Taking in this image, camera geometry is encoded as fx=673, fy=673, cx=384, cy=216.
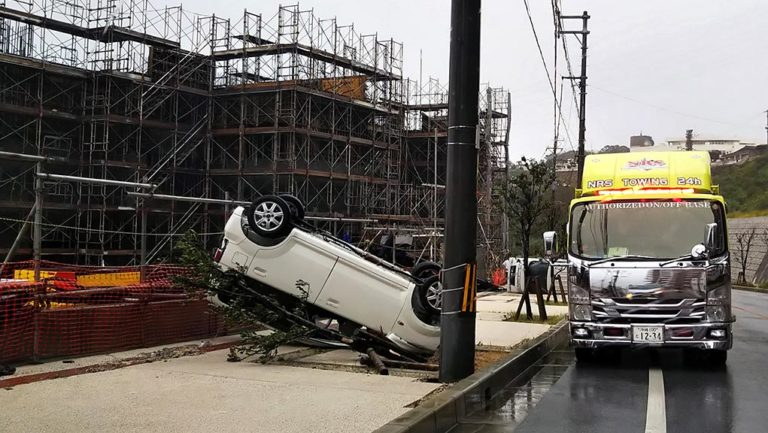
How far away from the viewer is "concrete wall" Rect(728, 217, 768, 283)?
166 ft

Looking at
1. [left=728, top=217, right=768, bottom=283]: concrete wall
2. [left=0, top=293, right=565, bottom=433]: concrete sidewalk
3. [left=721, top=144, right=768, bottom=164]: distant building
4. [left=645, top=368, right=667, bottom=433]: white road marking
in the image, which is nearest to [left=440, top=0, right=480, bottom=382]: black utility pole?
[left=0, top=293, right=565, bottom=433]: concrete sidewalk

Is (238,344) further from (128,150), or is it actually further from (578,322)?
(128,150)

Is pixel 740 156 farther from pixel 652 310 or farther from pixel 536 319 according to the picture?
pixel 652 310

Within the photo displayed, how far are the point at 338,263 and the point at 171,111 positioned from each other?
25529mm

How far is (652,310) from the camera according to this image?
959 centimetres

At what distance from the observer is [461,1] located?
8375mm

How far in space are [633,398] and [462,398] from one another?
249cm

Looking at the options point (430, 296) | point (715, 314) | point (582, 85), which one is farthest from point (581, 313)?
point (582, 85)

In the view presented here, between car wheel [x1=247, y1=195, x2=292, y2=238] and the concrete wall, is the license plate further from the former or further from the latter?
the concrete wall

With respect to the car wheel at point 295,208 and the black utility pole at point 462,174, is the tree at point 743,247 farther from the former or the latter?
the black utility pole at point 462,174

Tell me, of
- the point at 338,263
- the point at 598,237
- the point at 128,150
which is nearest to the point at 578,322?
the point at 598,237

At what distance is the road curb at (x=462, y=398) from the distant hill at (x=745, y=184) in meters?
70.0

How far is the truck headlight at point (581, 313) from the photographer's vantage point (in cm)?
991

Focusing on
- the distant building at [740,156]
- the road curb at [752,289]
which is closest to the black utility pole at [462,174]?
the road curb at [752,289]
